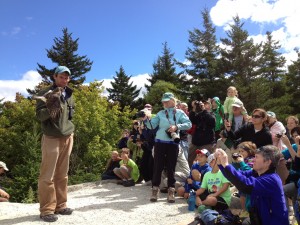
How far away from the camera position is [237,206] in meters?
5.18

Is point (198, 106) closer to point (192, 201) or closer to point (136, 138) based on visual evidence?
point (136, 138)

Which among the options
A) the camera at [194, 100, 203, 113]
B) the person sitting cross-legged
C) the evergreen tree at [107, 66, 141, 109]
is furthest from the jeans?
the evergreen tree at [107, 66, 141, 109]

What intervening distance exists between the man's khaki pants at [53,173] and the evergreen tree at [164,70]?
28.5 m

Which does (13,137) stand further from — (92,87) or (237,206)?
(237,206)

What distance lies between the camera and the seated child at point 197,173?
573 centimetres

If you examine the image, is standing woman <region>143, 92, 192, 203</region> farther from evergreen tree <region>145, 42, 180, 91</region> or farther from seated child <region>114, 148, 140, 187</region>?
evergreen tree <region>145, 42, 180, 91</region>

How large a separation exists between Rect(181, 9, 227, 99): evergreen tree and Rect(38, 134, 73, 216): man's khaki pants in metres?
22.6

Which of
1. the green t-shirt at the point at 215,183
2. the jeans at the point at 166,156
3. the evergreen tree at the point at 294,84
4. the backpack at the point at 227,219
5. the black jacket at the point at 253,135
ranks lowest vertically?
the backpack at the point at 227,219

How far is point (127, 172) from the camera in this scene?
311 inches

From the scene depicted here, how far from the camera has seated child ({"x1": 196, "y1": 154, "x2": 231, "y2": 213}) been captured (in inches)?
185

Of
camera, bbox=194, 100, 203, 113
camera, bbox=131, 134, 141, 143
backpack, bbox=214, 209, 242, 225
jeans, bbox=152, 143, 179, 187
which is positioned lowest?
backpack, bbox=214, 209, 242, 225

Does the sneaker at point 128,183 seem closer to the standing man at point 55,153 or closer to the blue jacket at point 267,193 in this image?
the standing man at point 55,153

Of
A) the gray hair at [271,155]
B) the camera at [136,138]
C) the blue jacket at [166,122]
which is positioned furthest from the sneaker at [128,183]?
the gray hair at [271,155]

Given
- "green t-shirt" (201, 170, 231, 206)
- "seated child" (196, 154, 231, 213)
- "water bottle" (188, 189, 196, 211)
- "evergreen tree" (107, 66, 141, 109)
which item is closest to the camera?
"seated child" (196, 154, 231, 213)
